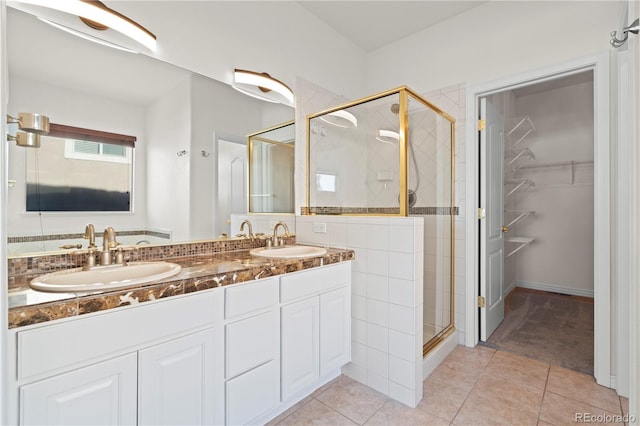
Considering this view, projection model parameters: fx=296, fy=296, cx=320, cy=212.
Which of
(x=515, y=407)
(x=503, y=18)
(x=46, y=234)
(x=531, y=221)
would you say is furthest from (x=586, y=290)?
(x=46, y=234)

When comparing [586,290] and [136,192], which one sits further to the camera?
[586,290]

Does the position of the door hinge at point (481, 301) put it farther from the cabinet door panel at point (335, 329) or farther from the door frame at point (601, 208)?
the cabinet door panel at point (335, 329)

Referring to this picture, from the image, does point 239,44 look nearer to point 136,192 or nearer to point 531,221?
point 136,192

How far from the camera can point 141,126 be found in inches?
62.4

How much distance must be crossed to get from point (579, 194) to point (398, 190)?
10.9ft

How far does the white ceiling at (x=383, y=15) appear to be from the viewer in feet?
7.79

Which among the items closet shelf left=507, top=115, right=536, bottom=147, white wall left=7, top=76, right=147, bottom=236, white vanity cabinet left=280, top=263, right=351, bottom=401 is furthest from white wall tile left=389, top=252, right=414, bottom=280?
closet shelf left=507, top=115, right=536, bottom=147

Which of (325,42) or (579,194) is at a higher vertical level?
(325,42)

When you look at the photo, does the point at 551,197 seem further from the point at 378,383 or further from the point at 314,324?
the point at 314,324

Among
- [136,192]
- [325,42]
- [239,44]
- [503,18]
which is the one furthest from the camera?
[325,42]

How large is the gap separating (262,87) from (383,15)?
128 cm

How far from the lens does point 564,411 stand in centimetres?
160

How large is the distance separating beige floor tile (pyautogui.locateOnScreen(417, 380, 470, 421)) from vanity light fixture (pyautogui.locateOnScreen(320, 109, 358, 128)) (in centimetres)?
189

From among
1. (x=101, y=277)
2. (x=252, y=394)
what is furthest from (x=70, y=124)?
(x=252, y=394)
